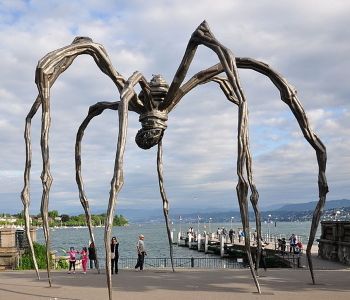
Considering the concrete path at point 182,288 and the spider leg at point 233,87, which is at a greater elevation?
the spider leg at point 233,87

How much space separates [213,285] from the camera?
12.6 meters

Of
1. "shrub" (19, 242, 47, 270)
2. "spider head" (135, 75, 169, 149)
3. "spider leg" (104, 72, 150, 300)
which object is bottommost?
"shrub" (19, 242, 47, 270)

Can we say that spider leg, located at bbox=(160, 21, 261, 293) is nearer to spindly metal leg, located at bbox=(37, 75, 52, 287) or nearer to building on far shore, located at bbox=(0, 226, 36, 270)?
spindly metal leg, located at bbox=(37, 75, 52, 287)

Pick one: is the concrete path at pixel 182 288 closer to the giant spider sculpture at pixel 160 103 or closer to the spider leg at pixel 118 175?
the giant spider sculpture at pixel 160 103

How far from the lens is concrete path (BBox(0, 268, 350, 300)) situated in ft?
34.6

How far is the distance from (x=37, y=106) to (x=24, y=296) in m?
4.08

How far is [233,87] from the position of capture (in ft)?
30.1

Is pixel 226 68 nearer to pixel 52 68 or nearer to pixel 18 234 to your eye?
pixel 52 68

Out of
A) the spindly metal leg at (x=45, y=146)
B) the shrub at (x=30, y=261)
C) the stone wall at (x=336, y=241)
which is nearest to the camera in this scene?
the spindly metal leg at (x=45, y=146)

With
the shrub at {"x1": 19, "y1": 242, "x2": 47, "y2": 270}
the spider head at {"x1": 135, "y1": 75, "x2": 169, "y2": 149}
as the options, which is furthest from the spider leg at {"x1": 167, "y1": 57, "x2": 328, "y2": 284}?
the shrub at {"x1": 19, "y1": 242, "x2": 47, "y2": 270}

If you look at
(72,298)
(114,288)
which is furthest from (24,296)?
(114,288)

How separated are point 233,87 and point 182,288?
531 cm

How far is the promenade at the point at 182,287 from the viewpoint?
10570mm

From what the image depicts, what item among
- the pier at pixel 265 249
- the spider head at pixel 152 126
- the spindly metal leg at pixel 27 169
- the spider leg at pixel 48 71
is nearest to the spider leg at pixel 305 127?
the spider head at pixel 152 126
